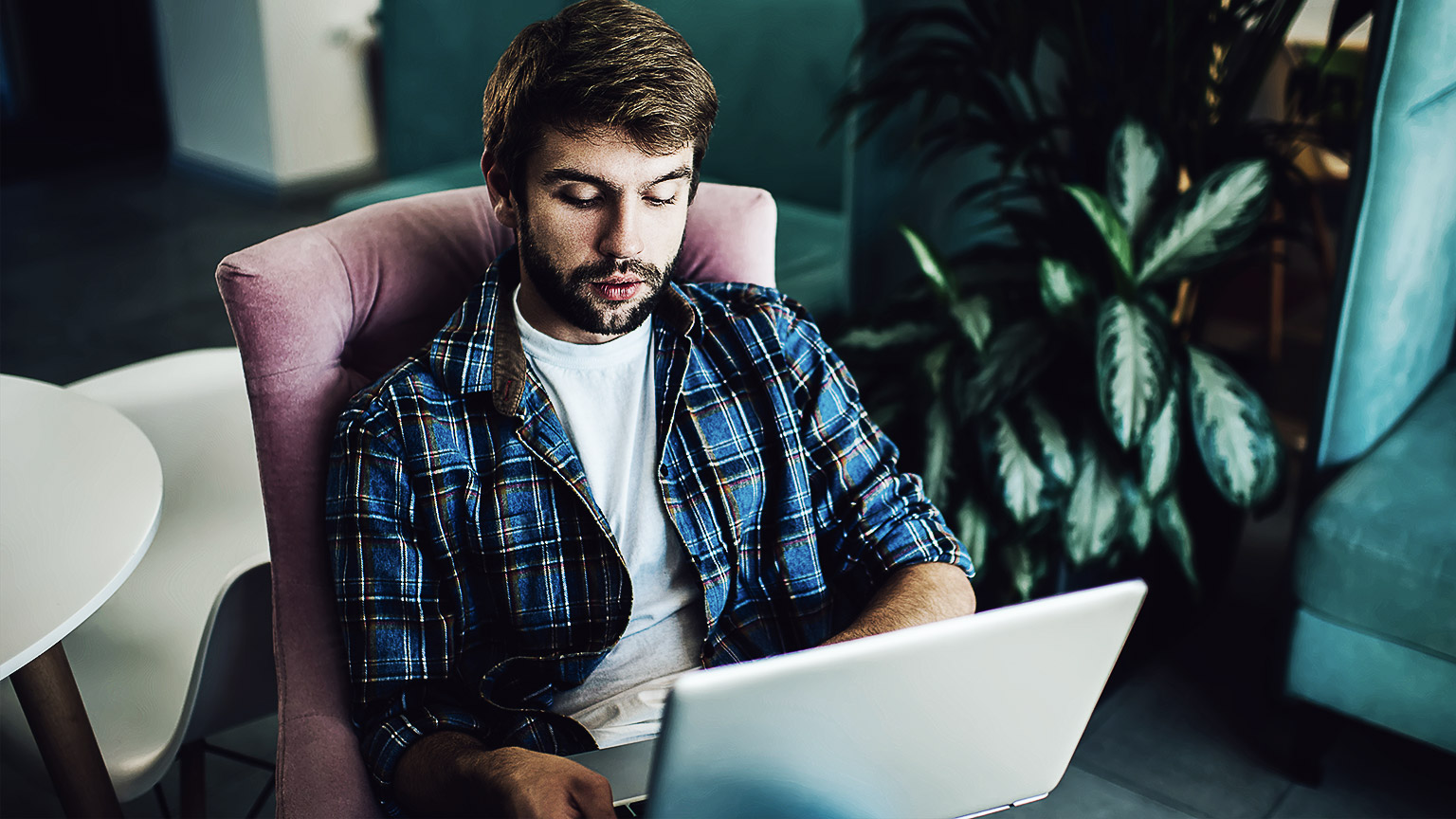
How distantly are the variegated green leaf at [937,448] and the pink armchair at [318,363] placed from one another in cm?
75

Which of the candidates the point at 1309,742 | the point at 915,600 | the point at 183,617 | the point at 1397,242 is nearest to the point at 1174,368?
the point at 1397,242

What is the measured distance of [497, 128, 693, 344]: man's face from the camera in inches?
41.2

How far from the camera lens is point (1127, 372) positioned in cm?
159

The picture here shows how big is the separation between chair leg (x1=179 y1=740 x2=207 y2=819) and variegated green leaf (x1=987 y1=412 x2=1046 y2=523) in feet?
3.72

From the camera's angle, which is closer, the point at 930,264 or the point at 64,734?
the point at 64,734

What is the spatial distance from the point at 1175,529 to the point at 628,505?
0.96 metres

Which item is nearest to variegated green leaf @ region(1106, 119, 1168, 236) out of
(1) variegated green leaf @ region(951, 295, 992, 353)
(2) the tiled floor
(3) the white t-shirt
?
(1) variegated green leaf @ region(951, 295, 992, 353)

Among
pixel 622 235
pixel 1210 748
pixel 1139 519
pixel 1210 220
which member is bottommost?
pixel 1210 748

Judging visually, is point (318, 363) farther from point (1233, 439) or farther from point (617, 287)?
point (1233, 439)

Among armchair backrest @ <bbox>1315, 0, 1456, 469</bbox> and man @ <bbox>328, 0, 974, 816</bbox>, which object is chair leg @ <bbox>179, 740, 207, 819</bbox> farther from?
armchair backrest @ <bbox>1315, 0, 1456, 469</bbox>

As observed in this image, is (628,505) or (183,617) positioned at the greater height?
(628,505)

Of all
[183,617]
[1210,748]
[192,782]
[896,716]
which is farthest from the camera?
[1210,748]

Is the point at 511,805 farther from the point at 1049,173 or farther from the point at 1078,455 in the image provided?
the point at 1049,173

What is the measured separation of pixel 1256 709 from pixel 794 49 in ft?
6.03
